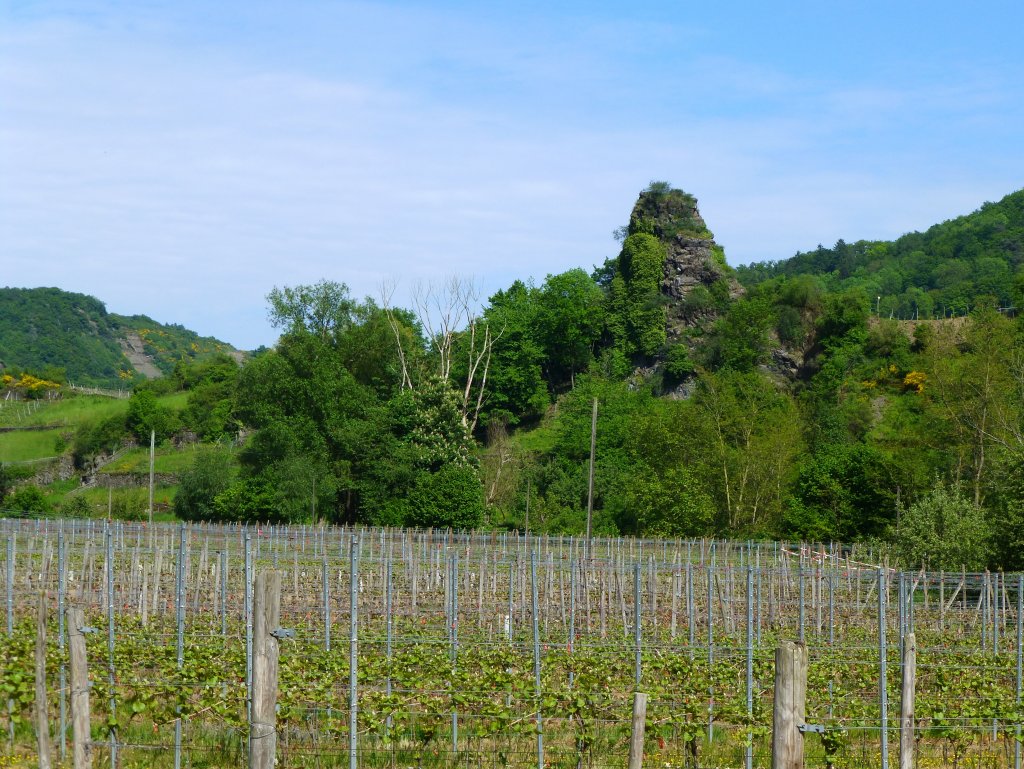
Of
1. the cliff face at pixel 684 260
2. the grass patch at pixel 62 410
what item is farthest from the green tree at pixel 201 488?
the cliff face at pixel 684 260

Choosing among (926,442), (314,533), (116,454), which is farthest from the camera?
(116,454)

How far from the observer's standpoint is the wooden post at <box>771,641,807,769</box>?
606 centimetres

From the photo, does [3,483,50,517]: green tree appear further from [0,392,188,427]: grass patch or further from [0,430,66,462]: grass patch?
[0,392,188,427]: grass patch

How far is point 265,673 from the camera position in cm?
632

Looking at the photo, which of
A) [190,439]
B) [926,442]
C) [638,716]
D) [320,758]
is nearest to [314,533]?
[926,442]

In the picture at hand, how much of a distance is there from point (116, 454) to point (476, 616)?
58.0 m

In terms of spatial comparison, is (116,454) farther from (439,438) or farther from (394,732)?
(394,732)

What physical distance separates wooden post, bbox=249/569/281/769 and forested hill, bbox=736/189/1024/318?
97.2 metres

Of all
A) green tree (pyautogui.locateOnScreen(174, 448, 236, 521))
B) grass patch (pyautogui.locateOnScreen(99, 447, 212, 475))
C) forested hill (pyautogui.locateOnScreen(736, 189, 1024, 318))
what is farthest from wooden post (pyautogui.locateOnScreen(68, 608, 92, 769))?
forested hill (pyautogui.locateOnScreen(736, 189, 1024, 318))

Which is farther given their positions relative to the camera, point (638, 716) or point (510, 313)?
point (510, 313)

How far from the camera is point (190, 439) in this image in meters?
77.1

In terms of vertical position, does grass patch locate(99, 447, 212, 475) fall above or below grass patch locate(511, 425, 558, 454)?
below

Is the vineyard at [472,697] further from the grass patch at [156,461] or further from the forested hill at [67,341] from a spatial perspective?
the forested hill at [67,341]

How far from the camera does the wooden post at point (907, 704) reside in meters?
8.10
